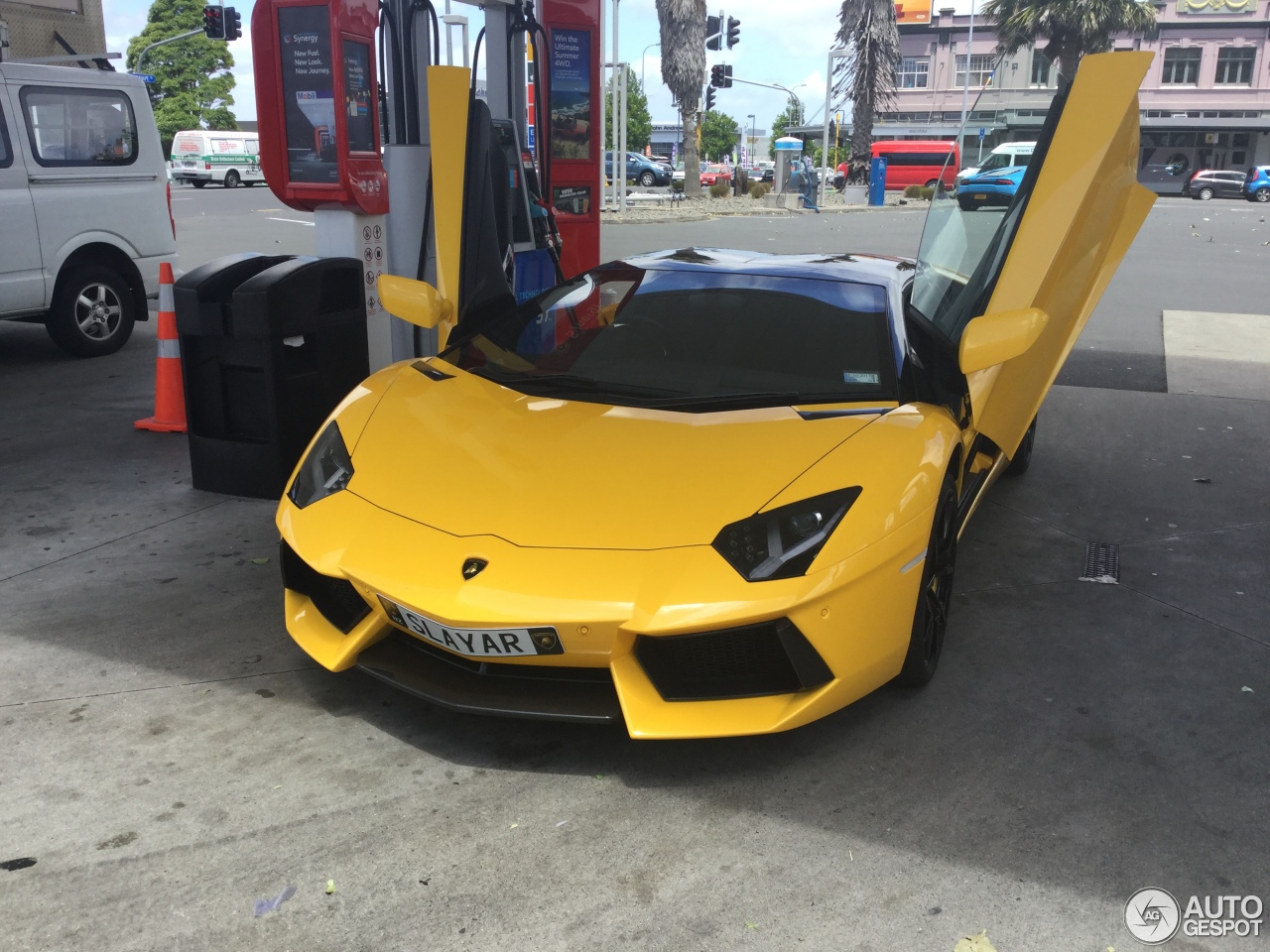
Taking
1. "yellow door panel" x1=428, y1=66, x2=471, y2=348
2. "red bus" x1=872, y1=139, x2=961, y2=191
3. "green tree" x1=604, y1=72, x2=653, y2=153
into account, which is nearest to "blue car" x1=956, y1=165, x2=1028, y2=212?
"yellow door panel" x1=428, y1=66, x2=471, y2=348

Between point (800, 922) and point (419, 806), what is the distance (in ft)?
3.12

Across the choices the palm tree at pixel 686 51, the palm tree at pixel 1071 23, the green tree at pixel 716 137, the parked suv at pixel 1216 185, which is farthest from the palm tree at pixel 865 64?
the green tree at pixel 716 137

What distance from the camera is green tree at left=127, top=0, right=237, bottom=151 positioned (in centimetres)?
6456

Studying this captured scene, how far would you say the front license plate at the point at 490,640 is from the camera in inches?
106

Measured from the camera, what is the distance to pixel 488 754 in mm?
2965

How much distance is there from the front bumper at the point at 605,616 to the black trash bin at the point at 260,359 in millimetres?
2186

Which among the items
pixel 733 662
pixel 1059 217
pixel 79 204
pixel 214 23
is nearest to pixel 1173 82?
pixel 214 23

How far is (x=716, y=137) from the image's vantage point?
314 ft

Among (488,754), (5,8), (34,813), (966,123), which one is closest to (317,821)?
(488,754)

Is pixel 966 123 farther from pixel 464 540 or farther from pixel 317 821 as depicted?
pixel 317 821

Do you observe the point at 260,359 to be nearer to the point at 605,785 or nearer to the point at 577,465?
the point at 577,465

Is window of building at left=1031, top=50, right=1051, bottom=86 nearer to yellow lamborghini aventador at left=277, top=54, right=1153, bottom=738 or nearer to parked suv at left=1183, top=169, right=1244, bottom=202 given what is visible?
parked suv at left=1183, top=169, right=1244, bottom=202

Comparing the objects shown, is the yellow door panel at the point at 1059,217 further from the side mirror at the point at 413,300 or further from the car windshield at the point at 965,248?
the side mirror at the point at 413,300

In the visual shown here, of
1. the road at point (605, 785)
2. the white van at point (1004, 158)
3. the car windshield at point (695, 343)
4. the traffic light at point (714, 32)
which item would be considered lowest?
the road at point (605, 785)
